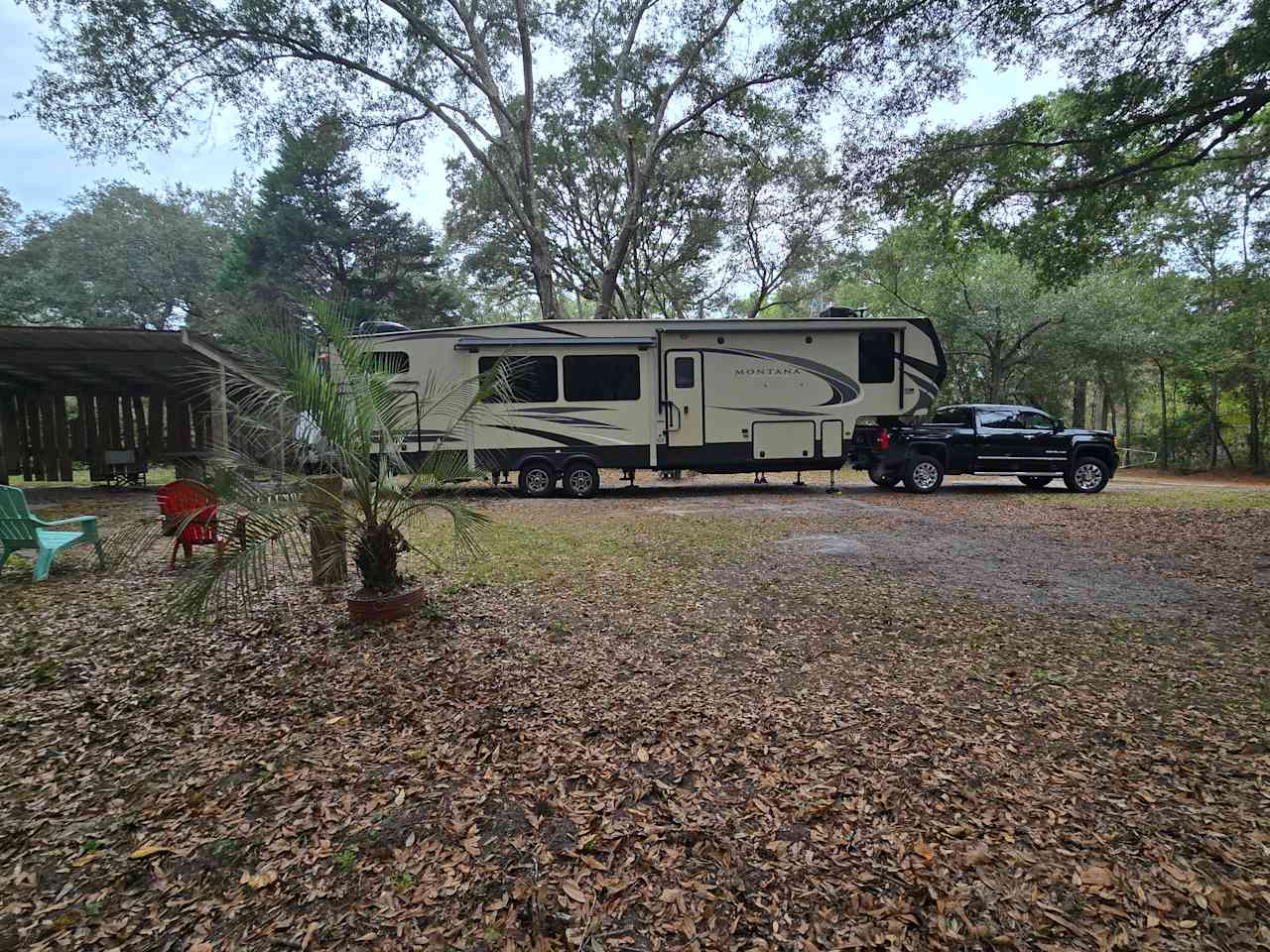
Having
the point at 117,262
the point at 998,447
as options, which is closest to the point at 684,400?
the point at 998,447

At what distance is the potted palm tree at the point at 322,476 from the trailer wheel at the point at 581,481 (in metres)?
6.08

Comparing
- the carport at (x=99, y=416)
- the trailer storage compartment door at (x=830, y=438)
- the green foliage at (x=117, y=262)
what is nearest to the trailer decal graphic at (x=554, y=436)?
the trailer storage compartment door at (x=830, y=438)

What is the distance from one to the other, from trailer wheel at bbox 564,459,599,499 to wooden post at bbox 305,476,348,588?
5861mm

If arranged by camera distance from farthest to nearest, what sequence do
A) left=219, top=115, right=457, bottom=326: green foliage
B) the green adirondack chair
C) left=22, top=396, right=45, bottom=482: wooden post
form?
left=219, top=115, right=457, bottom=326: green foliage
left=22, top=396, right=45, bottom=482: wooden post
the green adirondack chair

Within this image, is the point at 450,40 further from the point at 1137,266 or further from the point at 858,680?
the point at 1137,266

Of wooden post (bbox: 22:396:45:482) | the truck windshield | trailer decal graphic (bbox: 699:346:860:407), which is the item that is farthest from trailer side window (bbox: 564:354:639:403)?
wooden post (bbox: 22:396:45:482)

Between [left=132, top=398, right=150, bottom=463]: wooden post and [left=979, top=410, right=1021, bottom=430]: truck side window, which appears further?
[left=132, top=398, right=150, bottom=463]: wooden post

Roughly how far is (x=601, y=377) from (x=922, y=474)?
254 inches

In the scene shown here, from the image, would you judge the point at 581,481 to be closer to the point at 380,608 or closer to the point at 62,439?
the point at 380,608

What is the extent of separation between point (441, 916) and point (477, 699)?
4.33 feet

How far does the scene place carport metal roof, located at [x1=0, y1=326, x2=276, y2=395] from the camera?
346 inches

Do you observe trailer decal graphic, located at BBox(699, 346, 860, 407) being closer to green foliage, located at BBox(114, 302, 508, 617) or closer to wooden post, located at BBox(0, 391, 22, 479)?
green foliage, located at BBox(114, 302, 508, 617)

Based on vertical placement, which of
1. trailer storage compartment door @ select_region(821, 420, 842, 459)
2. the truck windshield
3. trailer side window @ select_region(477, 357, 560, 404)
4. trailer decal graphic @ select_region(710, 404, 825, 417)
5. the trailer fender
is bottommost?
the trailer fender

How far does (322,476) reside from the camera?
12.4 ft
